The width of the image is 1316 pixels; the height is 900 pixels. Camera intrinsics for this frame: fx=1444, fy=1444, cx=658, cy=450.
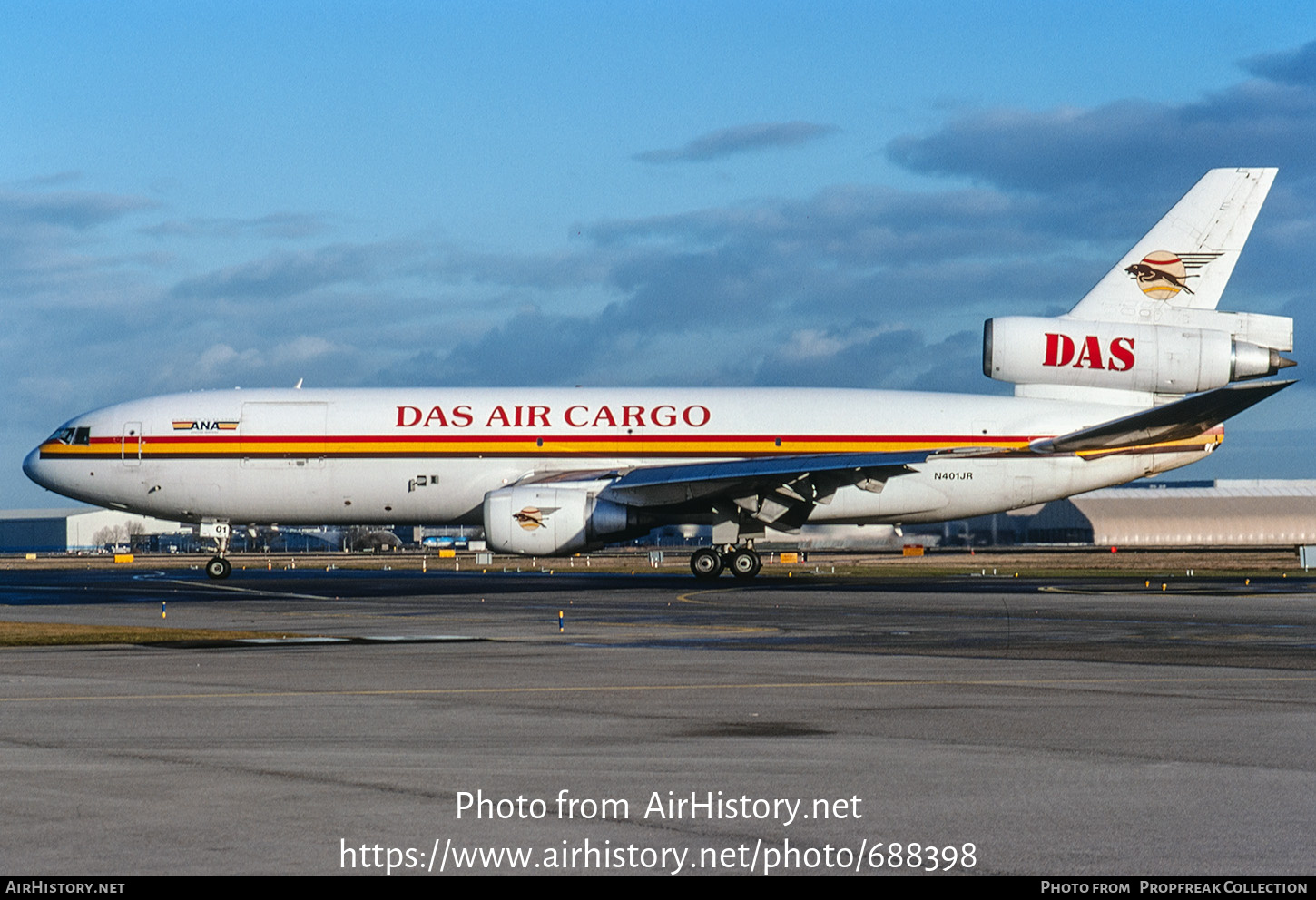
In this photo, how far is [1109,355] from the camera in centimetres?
3994

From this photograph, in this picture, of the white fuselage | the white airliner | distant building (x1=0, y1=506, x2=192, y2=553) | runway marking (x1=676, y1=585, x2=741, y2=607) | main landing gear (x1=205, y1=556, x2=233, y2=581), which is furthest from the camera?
distant building (x1=0, y1=506, x2=192, y2=553)

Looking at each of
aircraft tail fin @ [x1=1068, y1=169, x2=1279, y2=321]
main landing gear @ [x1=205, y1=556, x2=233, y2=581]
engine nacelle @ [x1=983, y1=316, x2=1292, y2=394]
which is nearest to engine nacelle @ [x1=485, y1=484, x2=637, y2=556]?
main landing gear @ [x1=205, y1=556, x2=233, y2=581]

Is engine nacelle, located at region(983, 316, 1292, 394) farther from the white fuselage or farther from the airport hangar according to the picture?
the airport hangar

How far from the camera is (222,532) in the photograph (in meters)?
43.3

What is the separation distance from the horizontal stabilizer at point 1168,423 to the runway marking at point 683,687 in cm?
2069

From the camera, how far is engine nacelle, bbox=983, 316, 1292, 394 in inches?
1518

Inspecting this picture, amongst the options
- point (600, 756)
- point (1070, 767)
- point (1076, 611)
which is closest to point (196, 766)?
point (600, 756)

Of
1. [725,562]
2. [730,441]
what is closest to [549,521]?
[725,562]

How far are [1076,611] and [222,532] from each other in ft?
88.8

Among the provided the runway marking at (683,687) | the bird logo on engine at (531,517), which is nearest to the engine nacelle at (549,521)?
the bird logo on engine at (531,517)

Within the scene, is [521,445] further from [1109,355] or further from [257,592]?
[1109,355]

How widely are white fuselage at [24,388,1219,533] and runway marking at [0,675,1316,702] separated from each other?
25.7 meters

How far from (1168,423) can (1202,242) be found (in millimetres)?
5825
